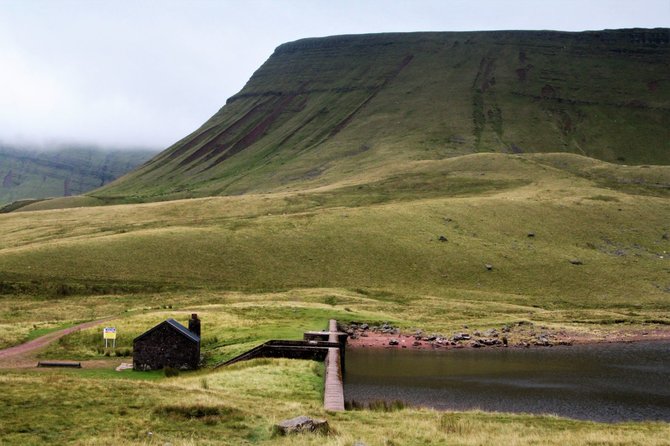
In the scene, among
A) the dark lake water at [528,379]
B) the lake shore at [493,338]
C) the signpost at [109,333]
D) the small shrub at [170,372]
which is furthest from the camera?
the lake shore at [493,338]

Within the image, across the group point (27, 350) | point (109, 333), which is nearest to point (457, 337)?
point (109, 333)

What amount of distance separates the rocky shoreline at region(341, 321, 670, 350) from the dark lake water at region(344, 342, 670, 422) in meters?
1.94

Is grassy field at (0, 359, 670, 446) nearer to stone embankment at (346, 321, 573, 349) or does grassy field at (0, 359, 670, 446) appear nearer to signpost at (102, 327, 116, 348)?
signpost at (102, 327, 116, 348)

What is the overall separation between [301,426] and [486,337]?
4741 centimetres

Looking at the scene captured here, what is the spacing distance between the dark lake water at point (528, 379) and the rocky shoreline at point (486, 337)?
194 centimetres

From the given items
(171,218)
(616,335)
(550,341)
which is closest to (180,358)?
(550,341)

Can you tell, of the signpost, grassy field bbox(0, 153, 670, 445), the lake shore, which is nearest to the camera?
grassy field bbox(0, 153, 670, 445)

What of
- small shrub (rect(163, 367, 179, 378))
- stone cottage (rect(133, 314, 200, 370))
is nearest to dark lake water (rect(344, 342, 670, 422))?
stone cottage (rect(133, 314, 200, 370))

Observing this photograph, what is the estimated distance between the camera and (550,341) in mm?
67000

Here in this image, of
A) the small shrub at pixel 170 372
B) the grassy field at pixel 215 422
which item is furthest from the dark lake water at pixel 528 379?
the small shrub at pixel 170 372

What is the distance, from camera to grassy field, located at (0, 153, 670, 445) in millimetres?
26406

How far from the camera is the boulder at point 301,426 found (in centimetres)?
2348

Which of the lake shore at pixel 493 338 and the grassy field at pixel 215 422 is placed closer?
the grassy field at pixel 215 422

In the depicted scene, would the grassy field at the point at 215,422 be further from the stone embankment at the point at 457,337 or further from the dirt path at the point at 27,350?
the stone embankment at the point at 457,337
